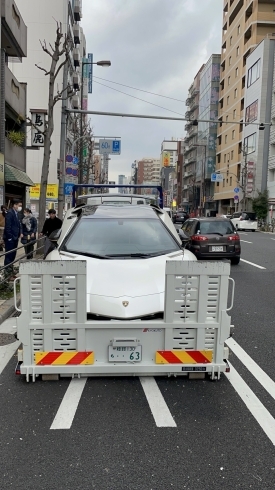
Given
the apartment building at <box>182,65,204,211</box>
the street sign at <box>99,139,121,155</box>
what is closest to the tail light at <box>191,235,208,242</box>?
the street sign at <box>99,139,121,155</box>

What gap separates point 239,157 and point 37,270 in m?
57.1

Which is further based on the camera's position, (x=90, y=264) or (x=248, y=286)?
(x=248, y=286)

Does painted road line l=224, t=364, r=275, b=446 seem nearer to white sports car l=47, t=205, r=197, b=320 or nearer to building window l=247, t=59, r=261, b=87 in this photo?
white sports car l=47, t=205, r=197, b=320

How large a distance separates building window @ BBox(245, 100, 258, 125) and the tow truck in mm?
49722

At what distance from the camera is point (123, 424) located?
349cm

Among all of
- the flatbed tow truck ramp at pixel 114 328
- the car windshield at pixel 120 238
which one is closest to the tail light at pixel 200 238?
the car windshield at pixel 120 238

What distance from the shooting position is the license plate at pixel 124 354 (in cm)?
395

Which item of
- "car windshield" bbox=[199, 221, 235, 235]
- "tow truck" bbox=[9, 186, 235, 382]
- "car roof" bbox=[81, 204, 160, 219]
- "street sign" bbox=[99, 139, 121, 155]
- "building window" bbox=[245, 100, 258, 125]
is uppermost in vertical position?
"building window" bbox=[245, 100, 258, 125]

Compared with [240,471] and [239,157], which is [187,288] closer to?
[240,471]

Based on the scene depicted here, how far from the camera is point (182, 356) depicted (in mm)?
4031

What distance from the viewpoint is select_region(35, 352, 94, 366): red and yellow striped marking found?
13.0 ft

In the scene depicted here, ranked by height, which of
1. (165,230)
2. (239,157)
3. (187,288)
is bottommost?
(187,288)

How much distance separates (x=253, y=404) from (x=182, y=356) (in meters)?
0.79

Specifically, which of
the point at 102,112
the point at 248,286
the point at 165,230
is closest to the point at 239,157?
the point at 102,112
